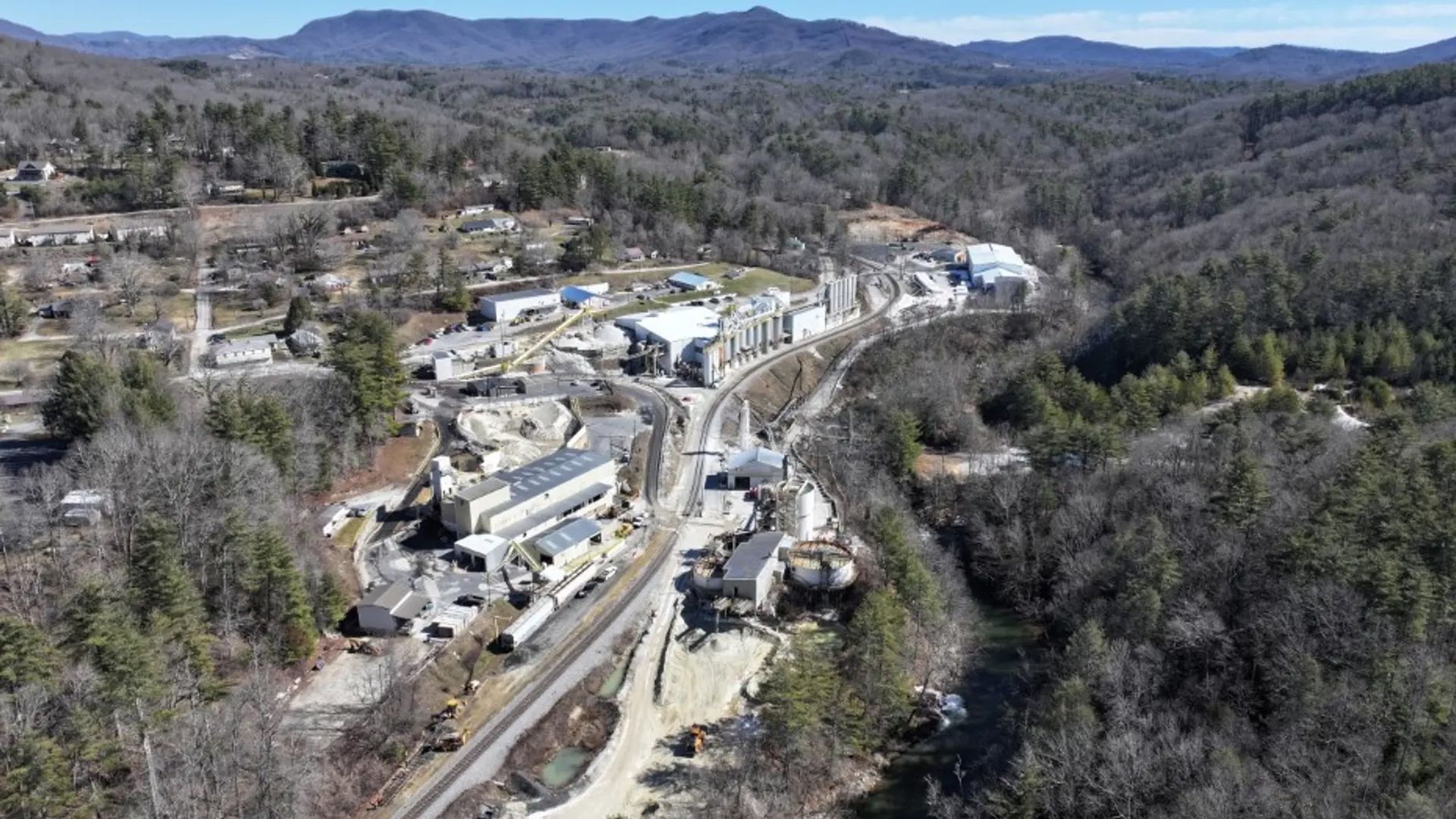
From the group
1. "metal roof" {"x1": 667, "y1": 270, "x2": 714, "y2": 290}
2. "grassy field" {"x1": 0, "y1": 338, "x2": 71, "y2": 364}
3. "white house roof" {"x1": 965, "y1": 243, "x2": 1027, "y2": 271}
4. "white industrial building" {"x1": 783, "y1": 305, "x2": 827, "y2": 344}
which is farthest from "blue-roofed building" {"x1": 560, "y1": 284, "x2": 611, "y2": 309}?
"white house roof" {"x1": 965, "y1": 243, "x2": 1027, "y2": 271}

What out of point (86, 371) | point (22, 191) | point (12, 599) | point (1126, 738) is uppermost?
point (22, 191)

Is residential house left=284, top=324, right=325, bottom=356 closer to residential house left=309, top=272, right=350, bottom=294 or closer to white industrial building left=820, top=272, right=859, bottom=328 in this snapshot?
residential house left=309, top=272, right=350, bottom=294

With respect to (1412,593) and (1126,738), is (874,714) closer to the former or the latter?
(1126,738)

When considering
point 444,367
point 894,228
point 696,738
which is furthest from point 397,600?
point 894,228

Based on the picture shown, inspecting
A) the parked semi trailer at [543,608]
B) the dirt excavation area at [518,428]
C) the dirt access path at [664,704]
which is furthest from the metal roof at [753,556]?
the dirt excavation area at [518,428]

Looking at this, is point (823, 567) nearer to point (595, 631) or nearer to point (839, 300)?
point (595, 631)

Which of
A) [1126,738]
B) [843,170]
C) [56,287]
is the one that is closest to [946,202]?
[843,170]

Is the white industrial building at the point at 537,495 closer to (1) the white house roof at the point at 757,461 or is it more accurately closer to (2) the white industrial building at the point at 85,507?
(1) the white house roof at the point at 757,461
